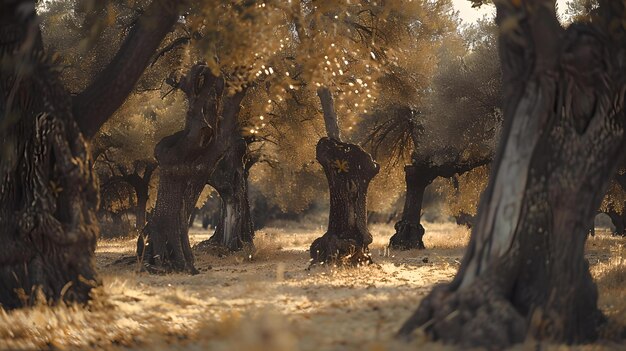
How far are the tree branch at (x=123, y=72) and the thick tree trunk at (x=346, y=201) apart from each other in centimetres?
718

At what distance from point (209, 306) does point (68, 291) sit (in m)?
1.76

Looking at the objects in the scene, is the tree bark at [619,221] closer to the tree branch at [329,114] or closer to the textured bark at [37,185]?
the tree branch at [329,114]

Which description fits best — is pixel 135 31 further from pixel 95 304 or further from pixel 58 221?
pixel 95 304

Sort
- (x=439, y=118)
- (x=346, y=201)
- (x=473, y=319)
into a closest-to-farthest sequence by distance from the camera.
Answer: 1. (x=473, y=319)
2. (x=346, y=201)
3. (x=439, y=118)

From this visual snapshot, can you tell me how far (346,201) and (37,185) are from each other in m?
8.66

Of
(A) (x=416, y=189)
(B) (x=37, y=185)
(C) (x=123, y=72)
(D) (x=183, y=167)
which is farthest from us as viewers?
(A) (x=416, y=189)

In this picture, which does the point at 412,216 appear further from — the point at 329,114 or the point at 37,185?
the point at 37,185

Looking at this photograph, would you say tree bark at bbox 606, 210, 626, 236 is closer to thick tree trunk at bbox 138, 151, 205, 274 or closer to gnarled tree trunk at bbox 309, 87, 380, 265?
gnarled tree trunk at bbox 309, 87, 380, 265

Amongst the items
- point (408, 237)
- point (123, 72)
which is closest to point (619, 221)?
point (408, 237)


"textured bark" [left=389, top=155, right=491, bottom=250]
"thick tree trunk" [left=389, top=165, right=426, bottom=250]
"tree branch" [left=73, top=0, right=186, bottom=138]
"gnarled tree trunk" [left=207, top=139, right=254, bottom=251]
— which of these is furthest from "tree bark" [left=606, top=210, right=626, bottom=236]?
"tree branch" [left=73, top=0, right=186, bottom=138]

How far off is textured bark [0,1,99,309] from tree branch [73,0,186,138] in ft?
1.34

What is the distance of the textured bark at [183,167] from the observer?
1505 centimetres

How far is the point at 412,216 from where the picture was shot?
1028 inches

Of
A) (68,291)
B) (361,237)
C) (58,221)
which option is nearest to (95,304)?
(68,291)
